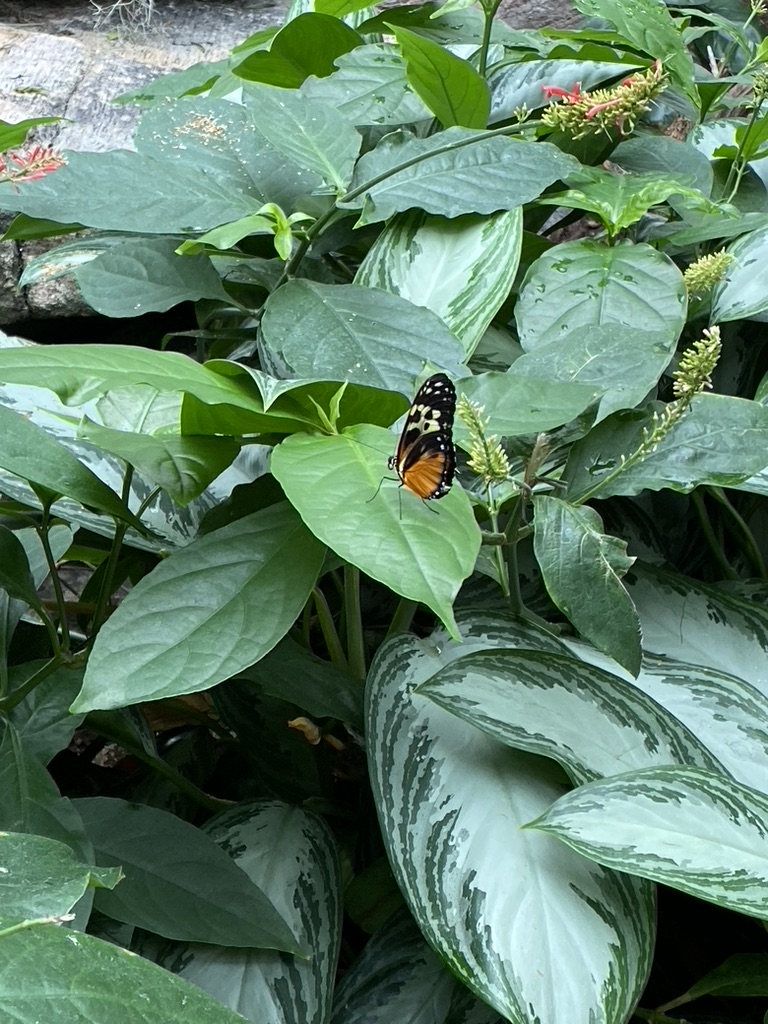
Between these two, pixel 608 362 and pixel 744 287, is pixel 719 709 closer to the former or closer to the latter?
pixel 608 362

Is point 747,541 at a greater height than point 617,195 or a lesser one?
lesser

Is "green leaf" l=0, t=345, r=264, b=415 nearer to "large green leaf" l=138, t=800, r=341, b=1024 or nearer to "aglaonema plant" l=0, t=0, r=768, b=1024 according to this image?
"aglaonema plant" l=0, t=0, r=768, b=1024

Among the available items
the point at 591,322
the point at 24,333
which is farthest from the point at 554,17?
the point at 591,322

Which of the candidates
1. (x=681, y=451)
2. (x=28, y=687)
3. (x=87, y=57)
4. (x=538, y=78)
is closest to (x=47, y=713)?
(x=28, y=687)

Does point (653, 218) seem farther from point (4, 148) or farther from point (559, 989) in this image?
point (559, 989)

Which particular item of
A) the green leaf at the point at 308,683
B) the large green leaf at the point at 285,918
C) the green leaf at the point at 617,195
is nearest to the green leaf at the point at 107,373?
the green leaf at the point at 308,683

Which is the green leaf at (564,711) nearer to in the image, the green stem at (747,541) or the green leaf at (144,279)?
the green stem at (747,541)
